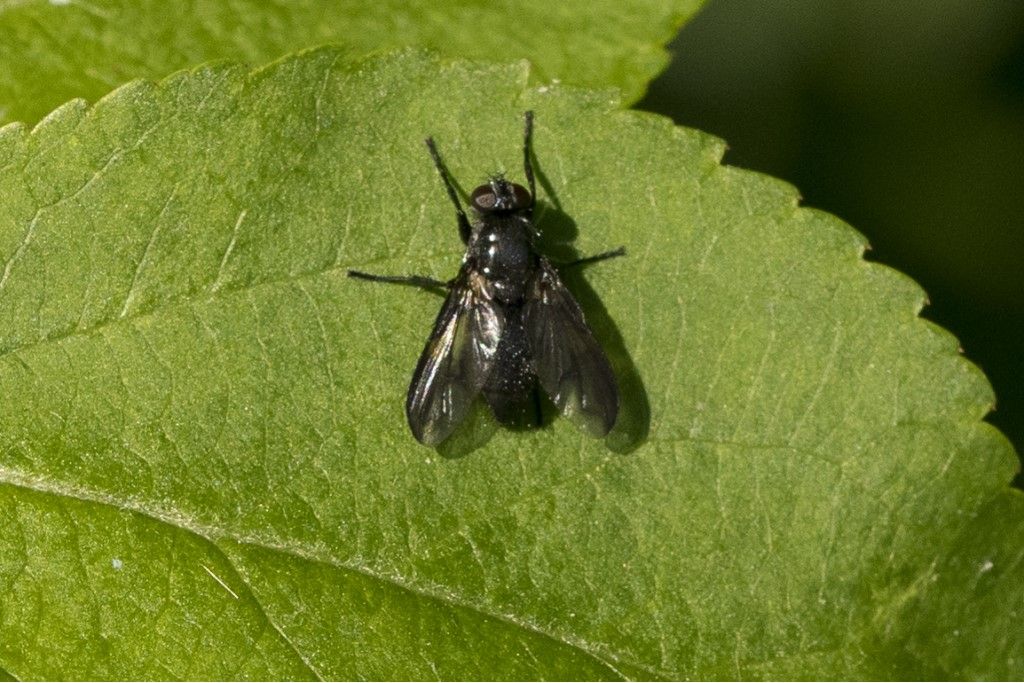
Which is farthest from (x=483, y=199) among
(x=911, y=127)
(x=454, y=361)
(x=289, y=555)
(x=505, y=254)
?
(x=911, y=127)

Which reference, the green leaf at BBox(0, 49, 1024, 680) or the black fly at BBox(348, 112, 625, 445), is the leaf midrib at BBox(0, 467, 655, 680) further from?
the black fly at BBox(348, 112, 625, 445)

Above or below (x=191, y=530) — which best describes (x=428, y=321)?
above

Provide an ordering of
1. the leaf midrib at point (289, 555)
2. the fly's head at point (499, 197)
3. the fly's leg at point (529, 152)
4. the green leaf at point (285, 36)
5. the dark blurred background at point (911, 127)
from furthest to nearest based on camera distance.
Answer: the dark blurred background at point (911, 127), the green leaf at point (285, 36), the fly's head at point (499, 197), the fly's leg at point (529, 152), the leaf midrib at point (289, 555)

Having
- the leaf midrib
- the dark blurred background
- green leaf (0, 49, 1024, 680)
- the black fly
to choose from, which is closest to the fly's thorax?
the black fly

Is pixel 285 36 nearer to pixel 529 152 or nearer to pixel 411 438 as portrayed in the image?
pixel 529 152

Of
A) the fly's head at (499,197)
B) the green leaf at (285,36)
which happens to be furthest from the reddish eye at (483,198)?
the green leaf at (285,36)

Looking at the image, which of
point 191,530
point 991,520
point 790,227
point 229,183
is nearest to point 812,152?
point 790,227

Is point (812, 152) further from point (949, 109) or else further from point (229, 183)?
point (229, 183)

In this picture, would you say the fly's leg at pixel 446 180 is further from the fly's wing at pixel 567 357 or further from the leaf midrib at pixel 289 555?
the leaf midrib at pixel 289 555
